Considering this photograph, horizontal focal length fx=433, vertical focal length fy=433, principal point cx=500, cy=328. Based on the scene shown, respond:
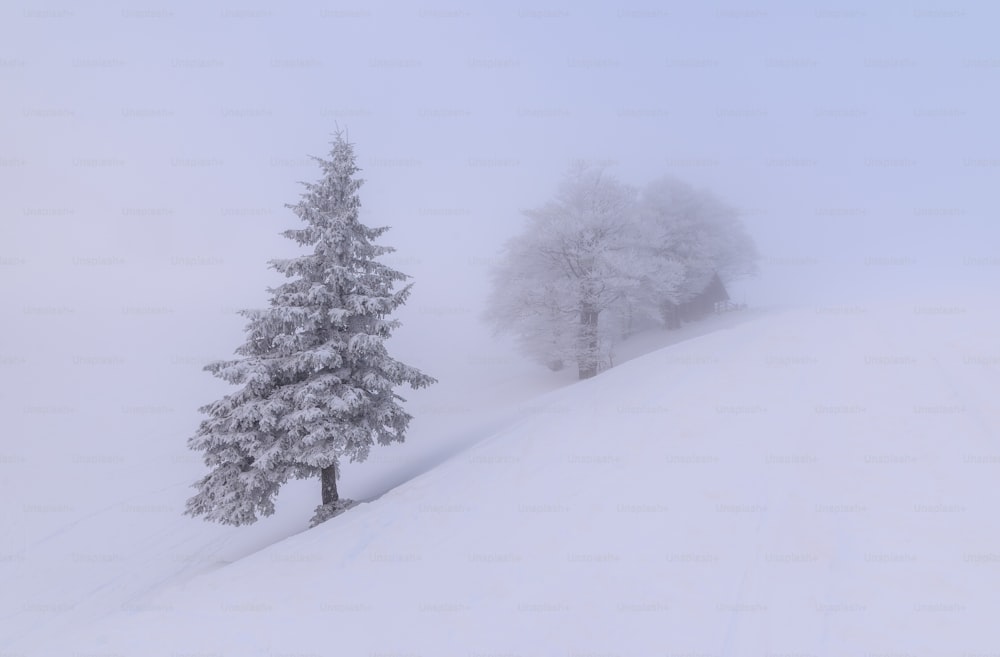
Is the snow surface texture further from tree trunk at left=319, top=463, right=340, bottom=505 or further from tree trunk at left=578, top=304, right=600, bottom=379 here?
tree trunk at left=578, top=304, right=600, bottom=379

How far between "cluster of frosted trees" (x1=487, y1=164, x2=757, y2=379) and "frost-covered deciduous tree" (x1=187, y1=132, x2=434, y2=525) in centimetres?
1120

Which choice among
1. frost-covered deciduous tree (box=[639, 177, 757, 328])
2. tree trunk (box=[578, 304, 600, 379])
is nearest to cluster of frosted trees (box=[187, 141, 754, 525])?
tree trunk (box=[578, 304, 600, 379])

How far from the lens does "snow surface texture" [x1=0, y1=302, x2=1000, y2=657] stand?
577 cm

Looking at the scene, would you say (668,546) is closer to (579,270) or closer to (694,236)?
(579,270)

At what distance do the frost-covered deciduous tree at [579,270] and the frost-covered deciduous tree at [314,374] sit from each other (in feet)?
36.7

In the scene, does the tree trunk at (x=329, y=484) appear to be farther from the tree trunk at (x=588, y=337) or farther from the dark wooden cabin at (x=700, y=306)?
the dark wooden cabin at (x=700, y=306)

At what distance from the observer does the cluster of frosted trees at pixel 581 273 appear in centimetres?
2206

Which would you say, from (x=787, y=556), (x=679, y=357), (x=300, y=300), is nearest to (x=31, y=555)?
(x=300, y=300)

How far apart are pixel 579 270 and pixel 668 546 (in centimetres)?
1697

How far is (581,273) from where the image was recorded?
22.7 m

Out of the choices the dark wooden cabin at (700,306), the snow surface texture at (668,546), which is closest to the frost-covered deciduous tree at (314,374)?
the snow surface texture at (668,546)

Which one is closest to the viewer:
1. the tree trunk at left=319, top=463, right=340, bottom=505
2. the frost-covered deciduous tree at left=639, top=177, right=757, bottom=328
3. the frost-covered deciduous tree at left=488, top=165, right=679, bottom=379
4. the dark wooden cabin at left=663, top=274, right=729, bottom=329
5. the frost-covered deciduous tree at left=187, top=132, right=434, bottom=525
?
the frost-covered deciduous tree at left=187, top=132, right=434, bottom=525

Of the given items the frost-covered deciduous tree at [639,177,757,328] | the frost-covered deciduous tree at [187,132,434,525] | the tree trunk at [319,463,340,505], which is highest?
the frost-covered deciduous tree at [639,177,757,328]

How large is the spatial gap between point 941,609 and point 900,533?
1.37 metres
